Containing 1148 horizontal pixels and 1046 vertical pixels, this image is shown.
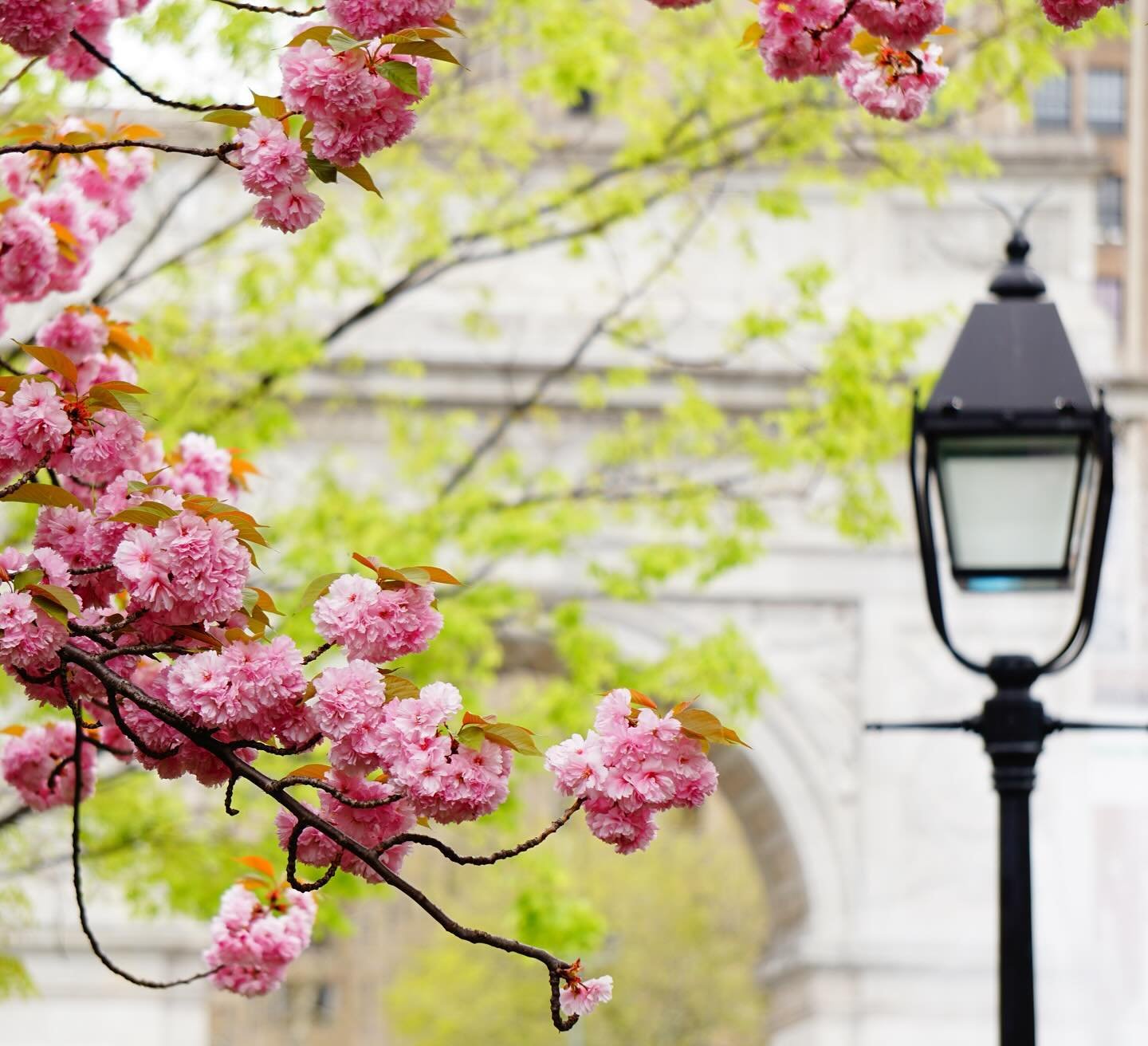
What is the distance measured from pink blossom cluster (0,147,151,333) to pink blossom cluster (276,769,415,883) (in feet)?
5.22

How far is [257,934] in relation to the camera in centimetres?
476

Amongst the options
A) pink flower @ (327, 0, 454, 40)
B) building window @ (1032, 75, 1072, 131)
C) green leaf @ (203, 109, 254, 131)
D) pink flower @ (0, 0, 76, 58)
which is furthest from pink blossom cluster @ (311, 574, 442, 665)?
building window @ (1032, 75, 1072, 131)

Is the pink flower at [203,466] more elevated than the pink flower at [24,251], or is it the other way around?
the pink flower at [24,251]

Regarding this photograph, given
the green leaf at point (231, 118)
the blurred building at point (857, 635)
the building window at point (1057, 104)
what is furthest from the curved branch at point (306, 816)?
the building window at point (1057, 104)

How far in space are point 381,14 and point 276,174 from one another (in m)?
0.28

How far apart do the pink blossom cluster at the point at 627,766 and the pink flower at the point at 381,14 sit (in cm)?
104

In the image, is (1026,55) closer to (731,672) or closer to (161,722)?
(731,672)

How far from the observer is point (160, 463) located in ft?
16.1

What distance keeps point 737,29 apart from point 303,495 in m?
3.96

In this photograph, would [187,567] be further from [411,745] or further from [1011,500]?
[1011,500]

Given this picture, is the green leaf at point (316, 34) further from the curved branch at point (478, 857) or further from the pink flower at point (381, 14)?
the curved branch at point (478, 857)

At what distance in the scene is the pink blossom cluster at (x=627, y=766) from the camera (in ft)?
10.6

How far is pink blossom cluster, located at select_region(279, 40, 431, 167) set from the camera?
316 cm

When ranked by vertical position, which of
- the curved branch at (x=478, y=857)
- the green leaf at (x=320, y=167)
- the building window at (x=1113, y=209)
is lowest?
the curved branch at (x=478, y=857)
